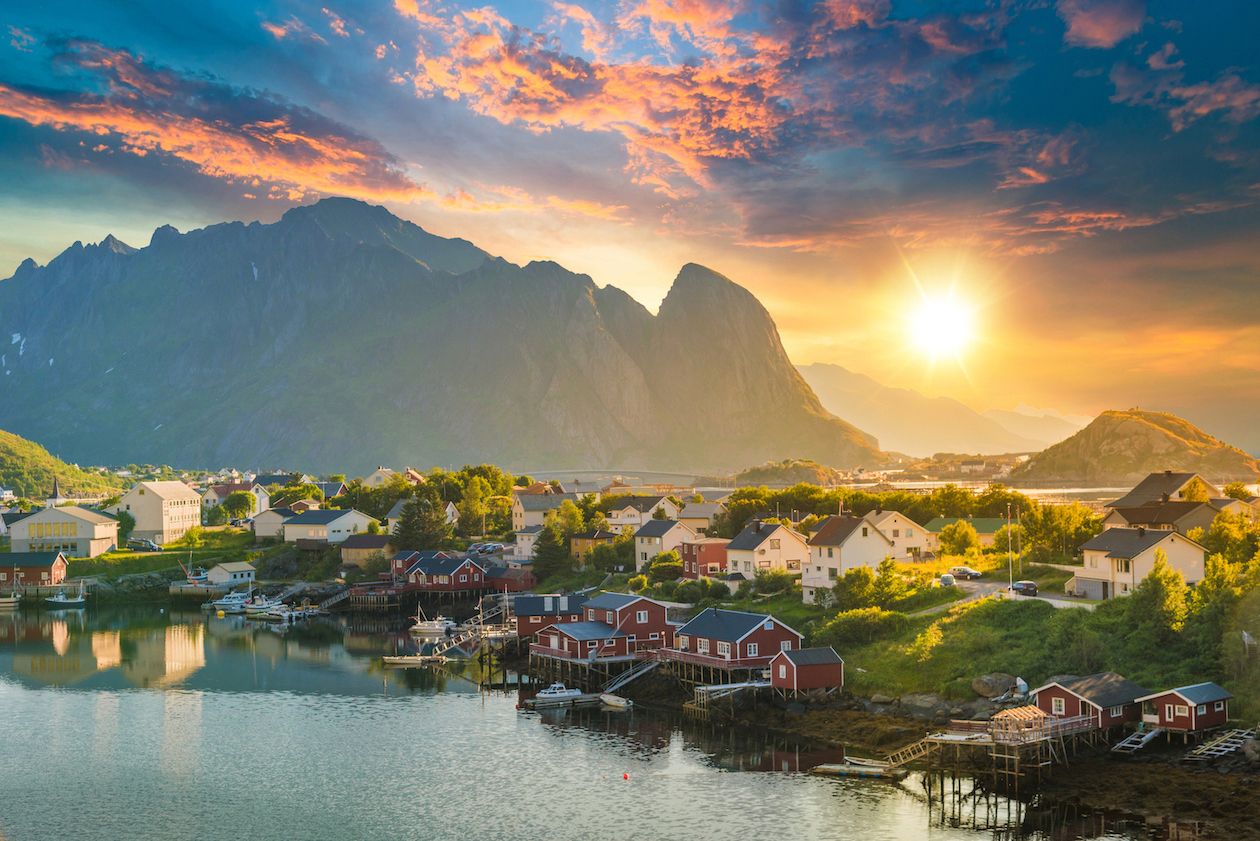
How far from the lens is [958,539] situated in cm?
8194

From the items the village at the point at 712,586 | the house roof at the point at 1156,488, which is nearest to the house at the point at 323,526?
the village at the point at 712,586

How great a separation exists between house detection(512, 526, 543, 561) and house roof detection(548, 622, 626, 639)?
42.7 m

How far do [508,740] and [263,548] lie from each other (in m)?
80.8

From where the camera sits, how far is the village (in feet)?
140

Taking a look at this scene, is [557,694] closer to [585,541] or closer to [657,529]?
[657,529]

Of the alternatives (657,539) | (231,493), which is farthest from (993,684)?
(231,493)

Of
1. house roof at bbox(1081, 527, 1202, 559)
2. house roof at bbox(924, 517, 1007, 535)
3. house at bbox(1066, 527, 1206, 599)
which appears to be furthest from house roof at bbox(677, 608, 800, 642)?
house roof at bbox(924, 517, 1007, 535)

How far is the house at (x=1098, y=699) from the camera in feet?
138

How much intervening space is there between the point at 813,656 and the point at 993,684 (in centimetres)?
887

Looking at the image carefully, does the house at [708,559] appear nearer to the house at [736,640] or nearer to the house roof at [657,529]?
the house roof at [657,529]

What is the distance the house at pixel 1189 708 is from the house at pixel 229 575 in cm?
8974

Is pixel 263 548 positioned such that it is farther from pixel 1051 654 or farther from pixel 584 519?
pixel 1051 654

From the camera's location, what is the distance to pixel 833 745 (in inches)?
1823

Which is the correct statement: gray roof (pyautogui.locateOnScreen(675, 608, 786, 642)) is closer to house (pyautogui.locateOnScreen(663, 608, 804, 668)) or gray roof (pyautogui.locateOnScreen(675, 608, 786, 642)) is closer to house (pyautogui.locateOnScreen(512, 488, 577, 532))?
house (pyautogui.locateOnScreen(663, 608, 804, 668))
